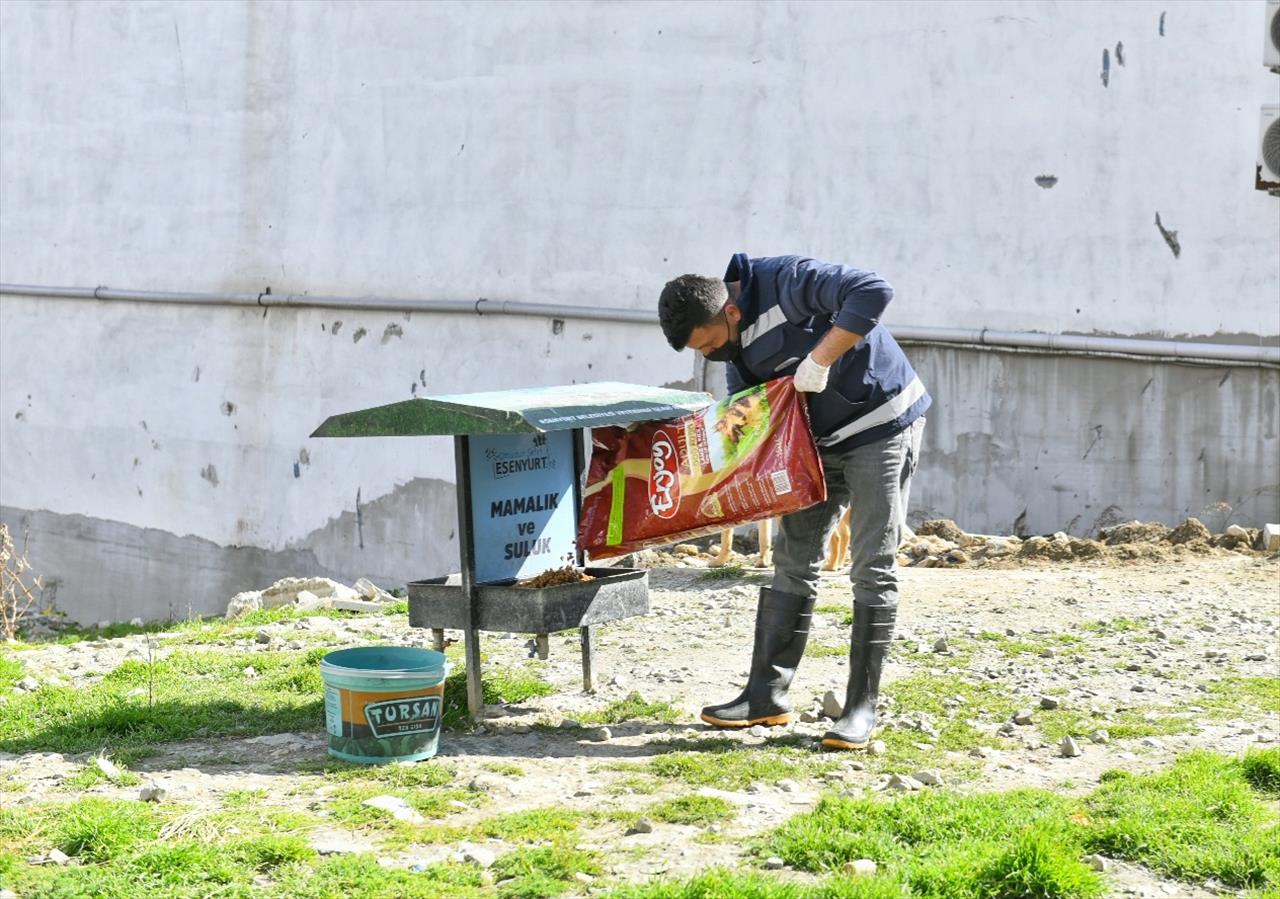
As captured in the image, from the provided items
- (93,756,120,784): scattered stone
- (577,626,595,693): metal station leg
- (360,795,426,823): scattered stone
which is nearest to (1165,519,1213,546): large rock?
(577,626,595,693): metal station leg

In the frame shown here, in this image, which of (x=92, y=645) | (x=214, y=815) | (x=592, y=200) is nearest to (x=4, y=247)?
(x=592, y=200)

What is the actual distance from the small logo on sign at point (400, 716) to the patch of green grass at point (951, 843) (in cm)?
155

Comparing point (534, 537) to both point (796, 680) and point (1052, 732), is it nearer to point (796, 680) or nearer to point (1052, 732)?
point (796, 680)

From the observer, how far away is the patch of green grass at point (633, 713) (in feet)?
20.9

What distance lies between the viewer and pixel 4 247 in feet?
57.1

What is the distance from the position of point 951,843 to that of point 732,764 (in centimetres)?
117

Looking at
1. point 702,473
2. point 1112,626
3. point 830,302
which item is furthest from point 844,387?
point 1112,626

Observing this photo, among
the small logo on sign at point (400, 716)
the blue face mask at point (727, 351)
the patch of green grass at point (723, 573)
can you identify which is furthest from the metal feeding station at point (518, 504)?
the patch of green grass at point (723, 573)

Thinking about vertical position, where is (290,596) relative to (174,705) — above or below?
below

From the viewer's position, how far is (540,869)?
4.34m

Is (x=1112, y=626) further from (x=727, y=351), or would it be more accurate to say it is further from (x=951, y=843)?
(x=951, y=843)

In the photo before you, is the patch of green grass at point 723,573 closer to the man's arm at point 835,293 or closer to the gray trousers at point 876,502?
the gray trousers at point 876,502

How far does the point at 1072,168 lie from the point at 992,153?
650mm

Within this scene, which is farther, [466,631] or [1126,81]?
[1126,81]
